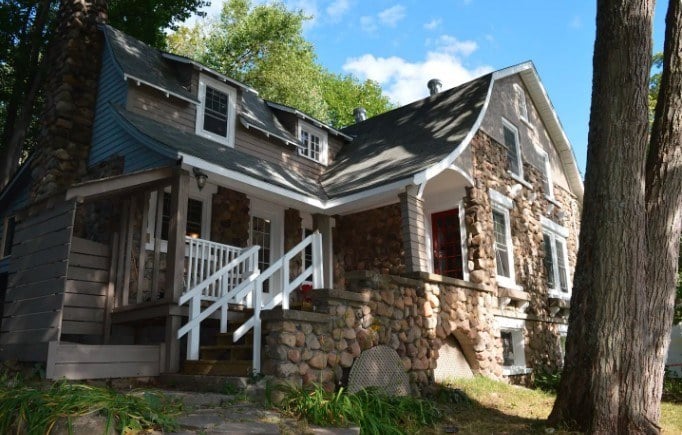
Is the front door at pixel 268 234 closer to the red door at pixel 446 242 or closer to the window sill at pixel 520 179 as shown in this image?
the red door at pixel 446 242

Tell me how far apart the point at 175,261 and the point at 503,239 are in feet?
24.6

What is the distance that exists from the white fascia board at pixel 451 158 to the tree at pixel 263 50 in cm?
1508

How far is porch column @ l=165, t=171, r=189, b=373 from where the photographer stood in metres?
6.61

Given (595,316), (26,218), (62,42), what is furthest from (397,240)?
(62,42)

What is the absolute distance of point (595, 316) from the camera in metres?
5.68

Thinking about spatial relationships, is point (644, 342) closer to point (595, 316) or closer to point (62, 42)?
point (595, 316)

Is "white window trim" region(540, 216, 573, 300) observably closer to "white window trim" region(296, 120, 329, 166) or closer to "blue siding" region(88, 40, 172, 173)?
"white window trim" region(296, 120, 329, 166)

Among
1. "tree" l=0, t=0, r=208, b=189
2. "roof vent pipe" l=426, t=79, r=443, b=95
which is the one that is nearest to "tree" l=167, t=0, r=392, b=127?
"tree" l=0, t=0, r=208, b=189

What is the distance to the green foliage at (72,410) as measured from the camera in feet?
11.6

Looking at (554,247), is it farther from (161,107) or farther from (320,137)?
(161,107)

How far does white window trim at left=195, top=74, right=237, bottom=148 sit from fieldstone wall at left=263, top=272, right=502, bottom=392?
16.0 feet

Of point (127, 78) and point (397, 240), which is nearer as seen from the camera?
point (127, 78)

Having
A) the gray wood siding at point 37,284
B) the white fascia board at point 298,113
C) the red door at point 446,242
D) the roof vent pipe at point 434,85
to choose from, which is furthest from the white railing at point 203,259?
the roof vent pipe at point 434,85

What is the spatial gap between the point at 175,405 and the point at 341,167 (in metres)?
8.44
